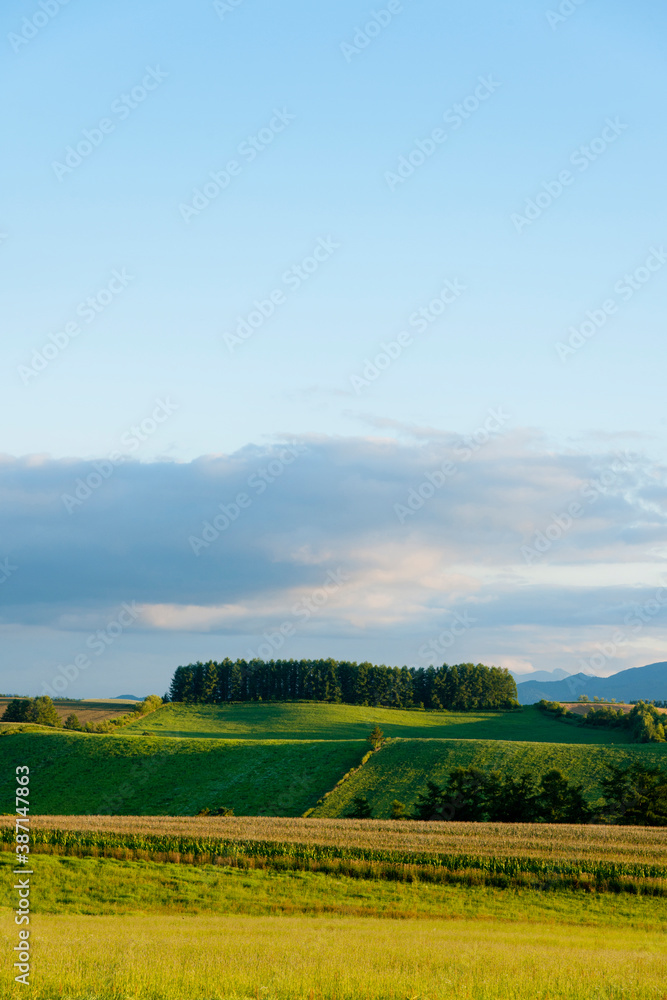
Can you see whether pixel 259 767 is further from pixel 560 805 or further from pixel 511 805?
pixel 560 805

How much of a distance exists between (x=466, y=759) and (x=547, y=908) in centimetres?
5624

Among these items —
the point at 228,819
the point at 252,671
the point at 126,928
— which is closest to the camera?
the point at 126,928

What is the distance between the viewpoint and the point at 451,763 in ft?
270

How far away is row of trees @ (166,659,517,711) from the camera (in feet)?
529

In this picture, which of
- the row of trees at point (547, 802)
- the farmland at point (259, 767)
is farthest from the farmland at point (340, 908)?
the row of trees at point (547, 802)

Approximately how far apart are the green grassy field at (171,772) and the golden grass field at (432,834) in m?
31.6

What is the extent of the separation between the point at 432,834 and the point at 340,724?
96748 millimetres

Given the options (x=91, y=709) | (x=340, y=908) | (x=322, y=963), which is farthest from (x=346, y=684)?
(x=322, y=963)

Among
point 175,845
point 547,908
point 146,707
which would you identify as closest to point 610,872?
point 547,908

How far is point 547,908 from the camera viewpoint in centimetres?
2869

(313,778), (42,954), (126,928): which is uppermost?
(42,954)

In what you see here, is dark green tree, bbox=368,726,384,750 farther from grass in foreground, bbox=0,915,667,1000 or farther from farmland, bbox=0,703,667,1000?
grass in foreground, bbox=0,915,667,1000

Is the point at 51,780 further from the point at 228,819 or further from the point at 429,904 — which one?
the point at 429,904

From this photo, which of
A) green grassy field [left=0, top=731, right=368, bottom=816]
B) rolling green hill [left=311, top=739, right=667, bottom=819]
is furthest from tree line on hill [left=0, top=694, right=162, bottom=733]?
rolling green hill [left=311, top=739, right=667, bottom=819]
